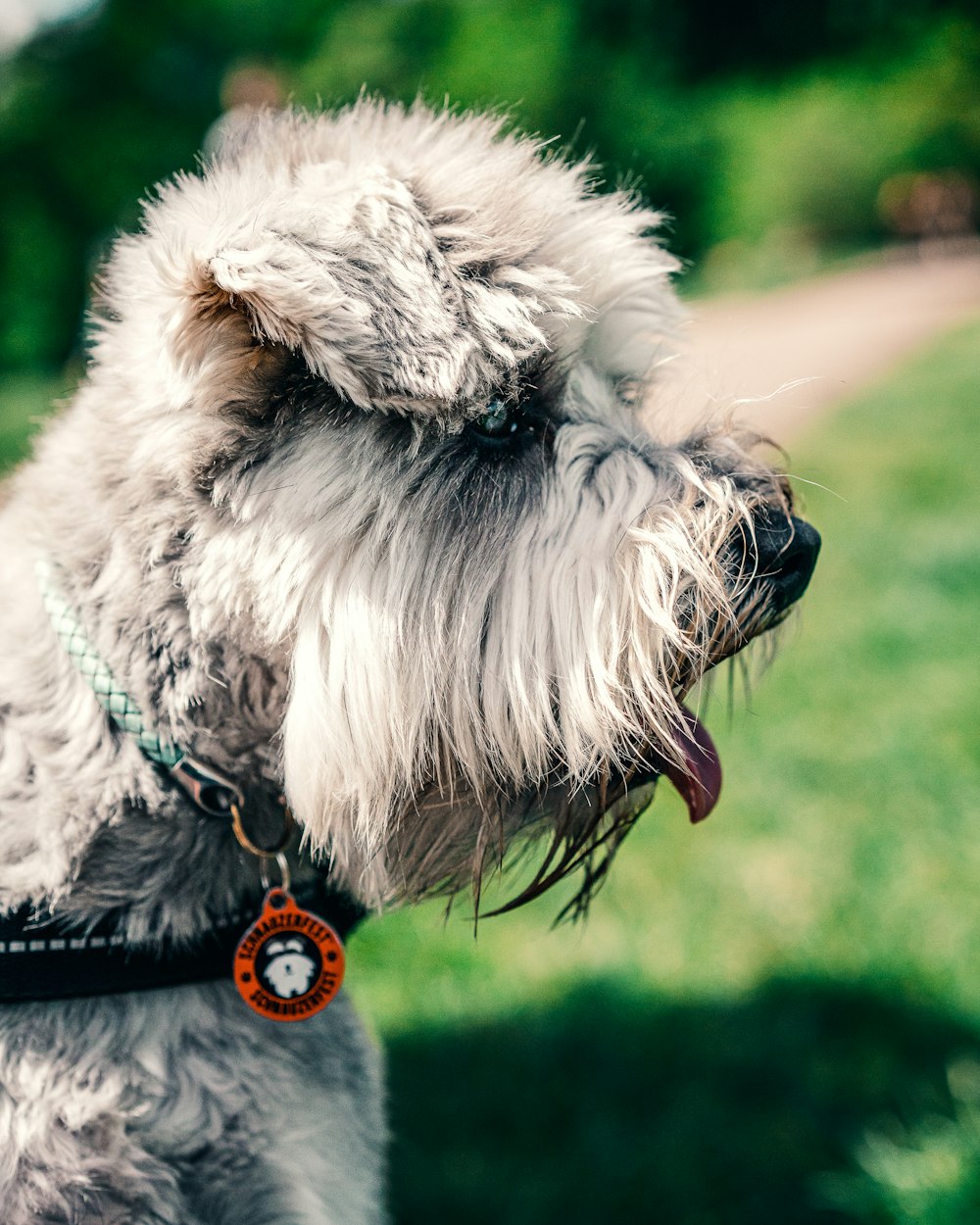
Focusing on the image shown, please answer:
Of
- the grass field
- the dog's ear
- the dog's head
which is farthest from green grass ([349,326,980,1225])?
the dog's ear

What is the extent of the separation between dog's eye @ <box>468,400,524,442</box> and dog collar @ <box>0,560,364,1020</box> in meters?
0.80

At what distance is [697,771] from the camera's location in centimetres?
220

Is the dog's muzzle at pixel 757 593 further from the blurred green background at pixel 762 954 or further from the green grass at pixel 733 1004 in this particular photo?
the green grass at pixel 733 1004

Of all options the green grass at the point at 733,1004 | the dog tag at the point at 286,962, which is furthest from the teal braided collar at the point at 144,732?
the green grass at the point at 733,1004

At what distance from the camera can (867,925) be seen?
410 cm

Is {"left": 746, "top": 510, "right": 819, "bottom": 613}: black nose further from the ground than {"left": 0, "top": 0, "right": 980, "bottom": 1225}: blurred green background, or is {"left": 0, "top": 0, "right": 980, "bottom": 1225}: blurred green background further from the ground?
{"left": 746, "top": 510, "right": 819, "bottom": 613}: black nose

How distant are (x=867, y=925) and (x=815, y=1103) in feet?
2.71

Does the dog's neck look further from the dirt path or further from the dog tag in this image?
the dirt path

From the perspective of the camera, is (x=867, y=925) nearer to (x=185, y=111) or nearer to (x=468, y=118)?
(x=468, y=118)

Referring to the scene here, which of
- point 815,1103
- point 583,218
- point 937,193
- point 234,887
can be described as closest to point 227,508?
point 234,887

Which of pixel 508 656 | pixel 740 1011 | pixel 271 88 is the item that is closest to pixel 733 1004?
pixel 740 1011

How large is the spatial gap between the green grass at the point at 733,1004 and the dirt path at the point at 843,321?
4.31 metres

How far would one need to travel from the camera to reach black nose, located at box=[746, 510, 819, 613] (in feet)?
6.81

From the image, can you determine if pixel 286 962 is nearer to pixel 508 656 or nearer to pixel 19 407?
pixel 508 656
